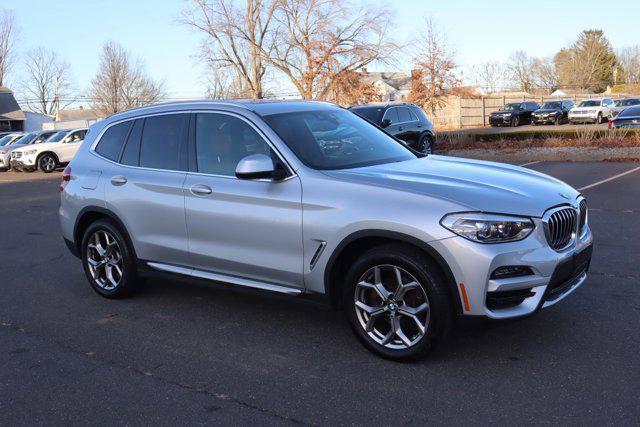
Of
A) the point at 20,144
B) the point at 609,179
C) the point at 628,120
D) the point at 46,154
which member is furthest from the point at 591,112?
the point at 20,144

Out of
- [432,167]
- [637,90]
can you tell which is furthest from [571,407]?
[637,90]

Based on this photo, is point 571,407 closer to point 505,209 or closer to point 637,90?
point 505,209

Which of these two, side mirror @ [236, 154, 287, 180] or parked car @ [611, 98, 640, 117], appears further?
parked car @ [611, 98, 640, 117]

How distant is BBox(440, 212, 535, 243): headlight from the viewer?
3973mm

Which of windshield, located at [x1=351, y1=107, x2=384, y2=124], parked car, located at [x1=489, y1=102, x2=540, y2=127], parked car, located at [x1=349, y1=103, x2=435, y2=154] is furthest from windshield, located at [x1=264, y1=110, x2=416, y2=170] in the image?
parked car, located at [x1=489, y1=102, x2=540, y2=127]

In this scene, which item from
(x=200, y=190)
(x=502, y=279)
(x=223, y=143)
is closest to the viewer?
(x=502, y=279)

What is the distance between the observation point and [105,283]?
6246 mm

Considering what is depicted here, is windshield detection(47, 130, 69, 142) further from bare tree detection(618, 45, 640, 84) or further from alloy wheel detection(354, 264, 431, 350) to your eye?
bare tree detection(618, 45, 640, 84)

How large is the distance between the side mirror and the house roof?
70.4m

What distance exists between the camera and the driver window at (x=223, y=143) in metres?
5.08

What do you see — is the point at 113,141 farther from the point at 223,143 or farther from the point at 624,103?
the point at 624,103

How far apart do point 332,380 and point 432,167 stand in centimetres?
180

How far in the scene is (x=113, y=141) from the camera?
623cm

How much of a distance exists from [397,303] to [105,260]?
3.14 m
